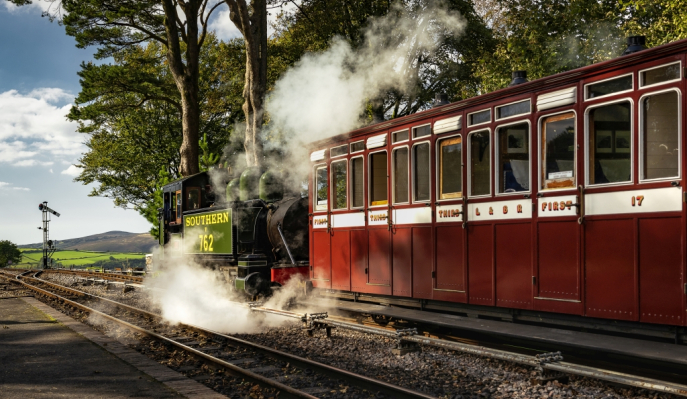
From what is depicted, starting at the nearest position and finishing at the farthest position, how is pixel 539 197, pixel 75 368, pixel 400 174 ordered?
pixel 539 197 → pixel 75 368 → pixel 400 174

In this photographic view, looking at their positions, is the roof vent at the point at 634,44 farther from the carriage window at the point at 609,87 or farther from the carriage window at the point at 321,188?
the carriage window at the point at 321,188

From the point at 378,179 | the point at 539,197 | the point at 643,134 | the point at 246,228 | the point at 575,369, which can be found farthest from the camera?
the point at 246,228

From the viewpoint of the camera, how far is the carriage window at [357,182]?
1051 cm

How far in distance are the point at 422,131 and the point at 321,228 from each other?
10.4ft

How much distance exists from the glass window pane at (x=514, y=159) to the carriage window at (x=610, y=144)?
3.02 ft

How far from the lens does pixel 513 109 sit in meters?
7.77

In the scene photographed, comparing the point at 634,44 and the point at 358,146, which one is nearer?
the point at 634,44

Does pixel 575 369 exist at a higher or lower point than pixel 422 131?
lower

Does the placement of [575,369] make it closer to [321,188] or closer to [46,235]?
[321,188]

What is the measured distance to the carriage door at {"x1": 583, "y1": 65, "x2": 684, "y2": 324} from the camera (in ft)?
19.6

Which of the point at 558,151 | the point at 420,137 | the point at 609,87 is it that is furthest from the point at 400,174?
the point at 609,87

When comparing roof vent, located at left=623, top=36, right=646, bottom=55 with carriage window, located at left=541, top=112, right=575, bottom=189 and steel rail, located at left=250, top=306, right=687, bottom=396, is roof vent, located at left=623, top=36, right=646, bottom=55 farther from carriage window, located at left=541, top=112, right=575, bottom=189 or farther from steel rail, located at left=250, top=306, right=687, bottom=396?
steel rail, located at left=250, top=306, right=687, bottom=396

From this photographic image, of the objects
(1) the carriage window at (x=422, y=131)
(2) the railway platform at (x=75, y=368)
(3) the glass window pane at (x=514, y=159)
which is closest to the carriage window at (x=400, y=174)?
(1) the carriage window at (x=422, y=131)

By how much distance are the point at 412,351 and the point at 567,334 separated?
1909mm
